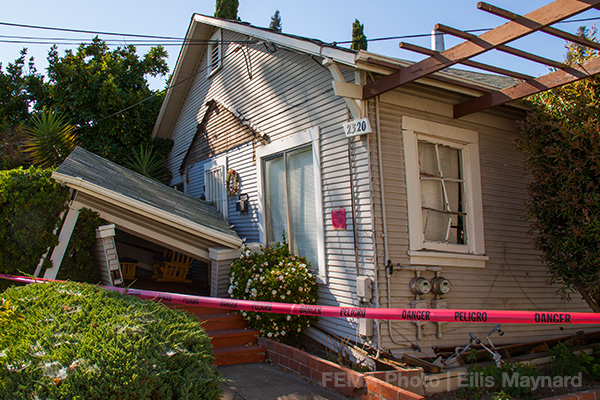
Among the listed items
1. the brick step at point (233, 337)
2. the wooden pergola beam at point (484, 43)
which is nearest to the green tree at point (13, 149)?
the brick step at point (233, 337)

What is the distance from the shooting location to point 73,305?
3.83 meters

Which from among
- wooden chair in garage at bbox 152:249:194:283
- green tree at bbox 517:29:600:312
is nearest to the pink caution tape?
green tree at bbox 517:29:600:312

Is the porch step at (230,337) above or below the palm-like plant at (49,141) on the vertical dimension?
below

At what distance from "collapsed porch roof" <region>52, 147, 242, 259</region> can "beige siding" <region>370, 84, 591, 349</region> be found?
117 inches

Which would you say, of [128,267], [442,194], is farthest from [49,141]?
[442,194]

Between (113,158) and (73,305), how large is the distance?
10.5 meters

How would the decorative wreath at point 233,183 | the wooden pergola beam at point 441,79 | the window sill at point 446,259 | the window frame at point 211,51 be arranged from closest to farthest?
the wooden pergola beam at point 441,79
the window sill at point 446,259
the decorative wreath at point 233,183
the window frame at point 211,51

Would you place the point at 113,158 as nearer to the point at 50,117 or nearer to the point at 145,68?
the point at 50,117

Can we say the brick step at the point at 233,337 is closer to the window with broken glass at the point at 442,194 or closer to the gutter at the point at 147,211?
the gutter at the point at 147,211

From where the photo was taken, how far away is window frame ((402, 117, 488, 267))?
6527 millimetres

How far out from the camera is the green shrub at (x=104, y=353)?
120 inches

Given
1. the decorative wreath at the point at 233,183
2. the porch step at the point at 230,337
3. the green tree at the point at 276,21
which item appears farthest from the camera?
the green tree at the point at 276,21

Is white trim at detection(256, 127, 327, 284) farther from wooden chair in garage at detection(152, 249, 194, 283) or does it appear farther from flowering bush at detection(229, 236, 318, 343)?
wooden chair in garage at detection(152, 249, 194, 283)

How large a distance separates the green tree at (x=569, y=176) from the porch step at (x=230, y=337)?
4337 millimetres
